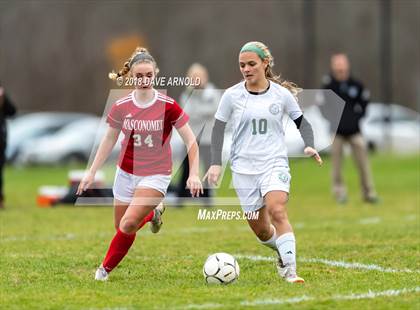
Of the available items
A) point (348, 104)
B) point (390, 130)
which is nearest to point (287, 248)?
point (348, 104)

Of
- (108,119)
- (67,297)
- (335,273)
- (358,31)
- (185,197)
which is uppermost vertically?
(108,119)

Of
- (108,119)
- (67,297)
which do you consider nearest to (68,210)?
(108,119)

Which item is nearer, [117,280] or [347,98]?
[117,280]

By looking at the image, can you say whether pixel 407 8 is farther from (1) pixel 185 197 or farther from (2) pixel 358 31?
(1) pixel 185 197

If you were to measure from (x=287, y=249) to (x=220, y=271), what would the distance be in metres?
0.55

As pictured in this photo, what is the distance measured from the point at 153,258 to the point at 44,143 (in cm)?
2345

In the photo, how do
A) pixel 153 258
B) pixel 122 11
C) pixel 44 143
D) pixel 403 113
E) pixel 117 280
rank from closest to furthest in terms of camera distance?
pixel 117 280, pixel 153 258, pixel 44 143, pixel 403 113, pixel 122 11

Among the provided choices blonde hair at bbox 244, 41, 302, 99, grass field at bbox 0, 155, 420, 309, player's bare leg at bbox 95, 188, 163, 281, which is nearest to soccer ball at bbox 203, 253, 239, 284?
grass field at bbox 0, 155, 420, 309

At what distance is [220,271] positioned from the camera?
7.23 metres

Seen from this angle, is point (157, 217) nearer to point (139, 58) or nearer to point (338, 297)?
point (139, 58)

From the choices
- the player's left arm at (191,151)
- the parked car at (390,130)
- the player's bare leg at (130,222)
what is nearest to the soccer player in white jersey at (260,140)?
the player's left arm at (191,151)

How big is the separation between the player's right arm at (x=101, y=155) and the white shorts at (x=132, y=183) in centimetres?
18

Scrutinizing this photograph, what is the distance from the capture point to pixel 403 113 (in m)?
37.0

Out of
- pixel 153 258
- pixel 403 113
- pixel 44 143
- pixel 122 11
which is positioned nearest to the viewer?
pixel 153 258
